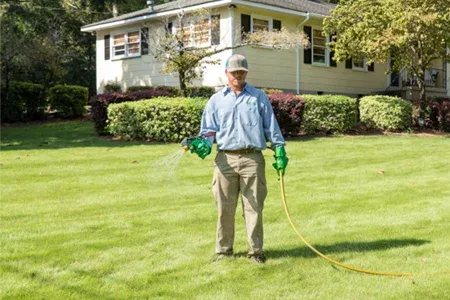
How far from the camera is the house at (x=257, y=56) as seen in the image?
20891 mm

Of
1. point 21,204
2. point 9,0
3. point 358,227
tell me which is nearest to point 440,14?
point 358,227

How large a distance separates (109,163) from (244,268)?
7222 millimetres

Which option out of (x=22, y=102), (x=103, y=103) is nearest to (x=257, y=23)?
(x=103, y=103)

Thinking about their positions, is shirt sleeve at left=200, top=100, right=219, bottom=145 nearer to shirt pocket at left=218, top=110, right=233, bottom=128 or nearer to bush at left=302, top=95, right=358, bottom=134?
shirt pocket at left=218, top=110, right=233, bottom=128

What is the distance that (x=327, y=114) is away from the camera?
688 inches

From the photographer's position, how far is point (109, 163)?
11.8m

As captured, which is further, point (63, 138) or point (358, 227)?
point (63, 138)

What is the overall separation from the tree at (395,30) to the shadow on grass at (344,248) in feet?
42.8

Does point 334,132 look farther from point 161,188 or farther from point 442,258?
point 442,258

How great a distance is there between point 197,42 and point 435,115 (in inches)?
345

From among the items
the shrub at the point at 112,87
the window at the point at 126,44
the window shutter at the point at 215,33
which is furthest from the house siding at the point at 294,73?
the shrub at the point at 112,87

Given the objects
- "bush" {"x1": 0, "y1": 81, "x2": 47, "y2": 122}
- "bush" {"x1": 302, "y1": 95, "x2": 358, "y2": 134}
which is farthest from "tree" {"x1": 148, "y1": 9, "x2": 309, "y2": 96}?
"bush" {"x1": 0, "y1": 81, "x2": 47, "y2": 122}

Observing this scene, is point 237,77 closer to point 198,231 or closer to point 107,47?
point 198,231

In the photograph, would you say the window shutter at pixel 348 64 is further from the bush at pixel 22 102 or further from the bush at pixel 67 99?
the bush at pixel 22 102
